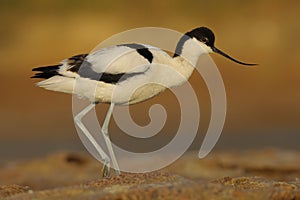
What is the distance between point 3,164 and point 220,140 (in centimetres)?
385

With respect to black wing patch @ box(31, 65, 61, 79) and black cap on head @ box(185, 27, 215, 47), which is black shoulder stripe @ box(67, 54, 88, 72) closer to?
black wing patch @ box(31, 65, 61, 79)

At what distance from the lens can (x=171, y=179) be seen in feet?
21.6

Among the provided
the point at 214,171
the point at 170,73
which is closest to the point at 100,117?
the point at 214,171

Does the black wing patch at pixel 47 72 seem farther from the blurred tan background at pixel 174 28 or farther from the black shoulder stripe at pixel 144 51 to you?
the blurred tan background at pixel 174 28

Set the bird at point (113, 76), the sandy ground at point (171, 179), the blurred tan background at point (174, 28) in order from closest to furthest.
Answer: the sandy ground at point (171, 179), the bird at point (113, 76), the blurred tan background at point (174, 28)

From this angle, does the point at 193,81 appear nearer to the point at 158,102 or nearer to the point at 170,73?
the point at 158,102

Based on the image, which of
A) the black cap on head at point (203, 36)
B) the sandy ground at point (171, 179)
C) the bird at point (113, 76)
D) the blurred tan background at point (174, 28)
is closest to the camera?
the sandy ground at point (171, 179)

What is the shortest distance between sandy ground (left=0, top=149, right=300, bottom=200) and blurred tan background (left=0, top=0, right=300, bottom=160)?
7.52 feet

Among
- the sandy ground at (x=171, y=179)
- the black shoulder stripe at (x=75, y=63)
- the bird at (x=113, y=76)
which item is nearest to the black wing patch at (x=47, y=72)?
the bird at (x=113, y=76)

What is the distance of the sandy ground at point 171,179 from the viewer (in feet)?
19.4

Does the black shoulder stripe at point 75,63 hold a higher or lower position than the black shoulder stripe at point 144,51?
lower

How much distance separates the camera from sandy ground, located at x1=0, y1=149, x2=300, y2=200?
5898 mm

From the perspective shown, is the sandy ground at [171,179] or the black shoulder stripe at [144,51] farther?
the black shoulder stripe at [144,51]

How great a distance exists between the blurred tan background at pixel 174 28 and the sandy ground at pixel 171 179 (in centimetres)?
229
